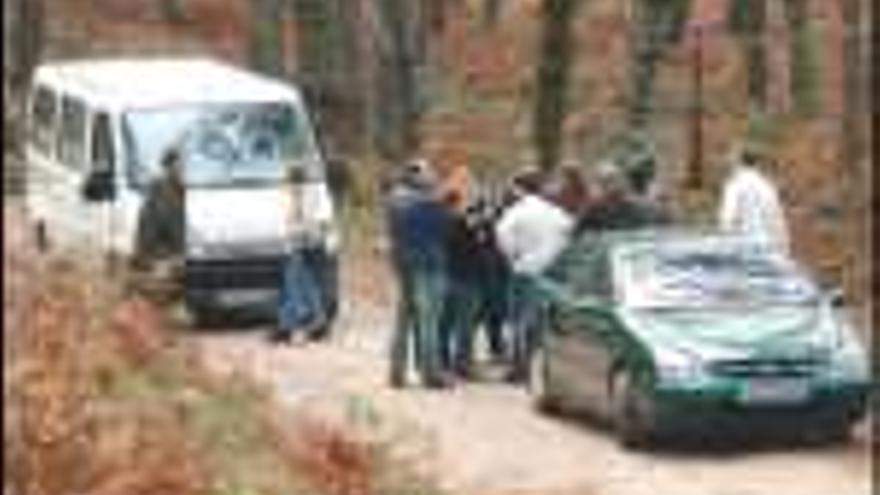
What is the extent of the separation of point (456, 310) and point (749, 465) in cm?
466

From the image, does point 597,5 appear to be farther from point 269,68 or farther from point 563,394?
point 563,394

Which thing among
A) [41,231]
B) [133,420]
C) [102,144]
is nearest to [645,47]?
[102,144]

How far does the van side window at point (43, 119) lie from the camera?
31.5 meters

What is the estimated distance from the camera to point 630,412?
21016mm

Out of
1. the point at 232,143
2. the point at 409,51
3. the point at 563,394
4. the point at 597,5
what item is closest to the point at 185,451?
the point at 563,394

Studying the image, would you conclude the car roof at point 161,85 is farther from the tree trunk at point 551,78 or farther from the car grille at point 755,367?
the car grille at point 755,367

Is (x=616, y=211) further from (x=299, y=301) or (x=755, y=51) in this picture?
(x=755, y=51)

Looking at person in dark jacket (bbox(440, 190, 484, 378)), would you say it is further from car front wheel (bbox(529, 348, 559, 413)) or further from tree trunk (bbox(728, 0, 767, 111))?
tree trunk (bbox(728, 0, 767, 111))

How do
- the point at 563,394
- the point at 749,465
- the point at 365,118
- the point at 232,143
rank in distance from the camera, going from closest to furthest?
the point at 749,465, the point at 563,394, the point at 232,143, the point at 365,118

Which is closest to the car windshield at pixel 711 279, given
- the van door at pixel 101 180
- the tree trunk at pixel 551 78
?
the van door at pixel 101 180

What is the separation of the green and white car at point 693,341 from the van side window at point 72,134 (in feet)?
25.7

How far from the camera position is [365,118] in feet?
146

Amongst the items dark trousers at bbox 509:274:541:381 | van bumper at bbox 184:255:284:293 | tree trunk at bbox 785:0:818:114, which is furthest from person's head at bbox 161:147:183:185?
tree trunk at bbox 785:0:818:114

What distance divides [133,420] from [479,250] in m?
9.70
